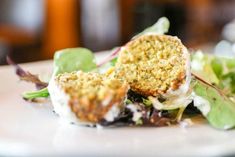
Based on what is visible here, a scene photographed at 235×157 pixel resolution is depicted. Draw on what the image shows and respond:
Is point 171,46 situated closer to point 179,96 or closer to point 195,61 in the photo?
point 179,96

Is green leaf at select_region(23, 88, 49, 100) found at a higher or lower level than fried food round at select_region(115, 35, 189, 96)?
lower

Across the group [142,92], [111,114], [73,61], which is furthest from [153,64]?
[73,61]

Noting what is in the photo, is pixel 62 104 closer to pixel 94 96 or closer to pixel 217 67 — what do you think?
pixel 94 96

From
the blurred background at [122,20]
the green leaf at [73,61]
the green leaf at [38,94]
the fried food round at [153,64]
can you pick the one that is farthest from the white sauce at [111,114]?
the blurred background at [122,20]

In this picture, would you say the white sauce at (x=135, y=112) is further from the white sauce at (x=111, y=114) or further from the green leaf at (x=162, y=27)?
the green leaf at (x=162, y=27)

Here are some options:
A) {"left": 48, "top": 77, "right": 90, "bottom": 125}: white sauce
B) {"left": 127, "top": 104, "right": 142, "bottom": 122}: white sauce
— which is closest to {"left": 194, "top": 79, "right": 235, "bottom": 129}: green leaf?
{"left": 127, "top": 104, "right": 142, "bottom": 122}: white sauce

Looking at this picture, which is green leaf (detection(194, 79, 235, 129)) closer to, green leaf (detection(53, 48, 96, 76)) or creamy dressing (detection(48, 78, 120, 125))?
creamy dressing (detection(48, 78, 120, 125))
